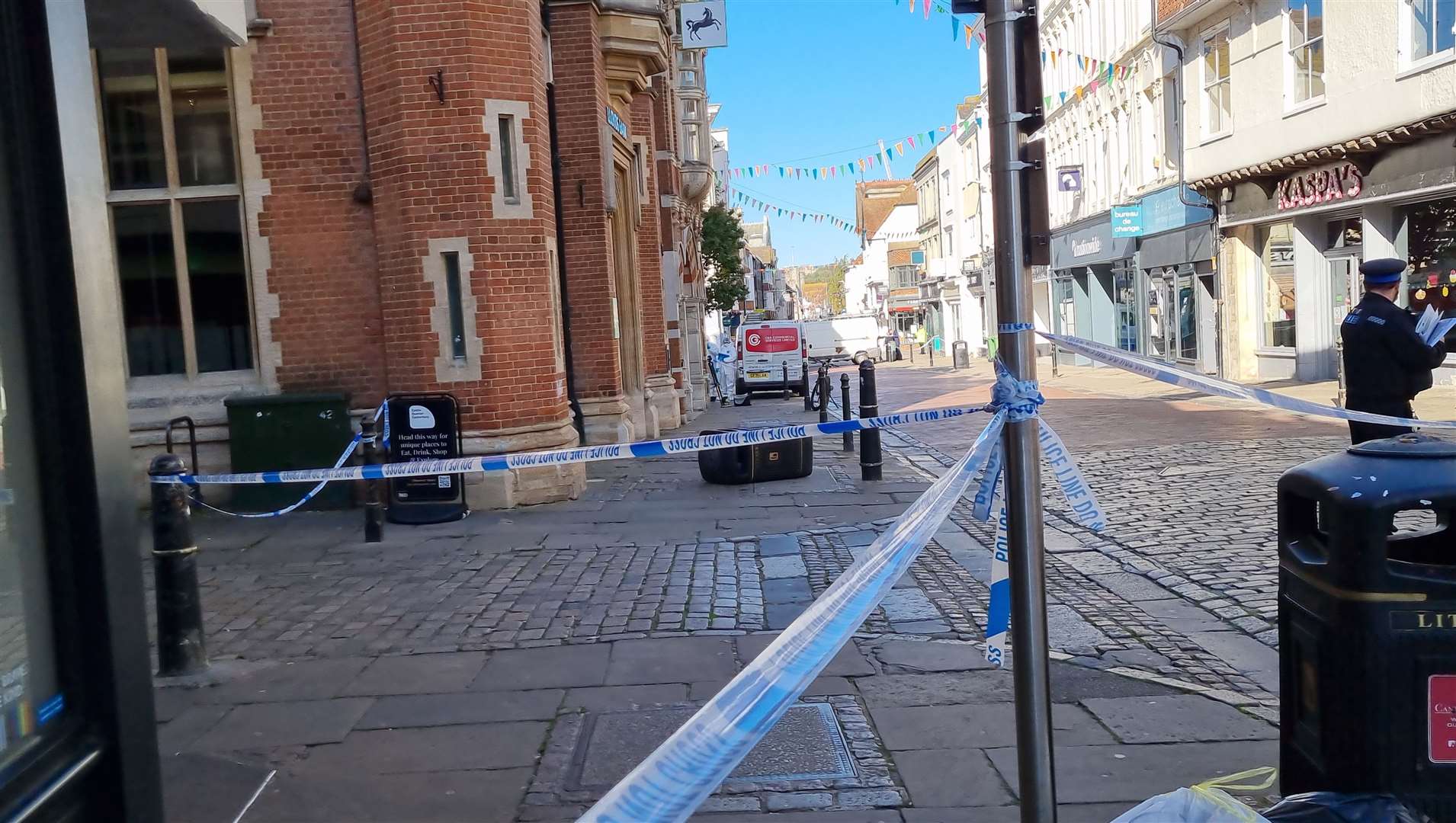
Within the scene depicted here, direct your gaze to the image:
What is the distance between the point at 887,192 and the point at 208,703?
392 ft

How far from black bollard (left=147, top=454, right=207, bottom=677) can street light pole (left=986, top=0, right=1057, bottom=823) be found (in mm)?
4351

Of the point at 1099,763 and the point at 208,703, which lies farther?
the point at 208,703

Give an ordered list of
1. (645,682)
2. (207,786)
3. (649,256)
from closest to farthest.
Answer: (207,786)
(645,682)
(649,256)

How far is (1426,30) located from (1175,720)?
52.4ft

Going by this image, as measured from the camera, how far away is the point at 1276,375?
22.7 metres

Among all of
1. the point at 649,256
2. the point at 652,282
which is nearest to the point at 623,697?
the point at 649,256

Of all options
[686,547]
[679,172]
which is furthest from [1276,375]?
[686,547]

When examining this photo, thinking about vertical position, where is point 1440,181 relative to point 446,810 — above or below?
above

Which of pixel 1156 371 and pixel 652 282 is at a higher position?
pixel 652 282

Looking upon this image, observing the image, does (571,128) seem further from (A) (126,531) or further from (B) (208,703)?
(A) (126,531)

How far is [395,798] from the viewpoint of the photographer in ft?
13.2

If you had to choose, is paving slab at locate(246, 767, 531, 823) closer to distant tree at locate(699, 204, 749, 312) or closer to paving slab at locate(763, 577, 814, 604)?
paving slab at locate(763, 577, 814, 604)

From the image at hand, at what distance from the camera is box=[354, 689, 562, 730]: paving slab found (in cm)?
482

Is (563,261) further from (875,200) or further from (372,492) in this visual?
(875,200)
